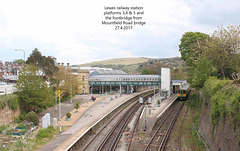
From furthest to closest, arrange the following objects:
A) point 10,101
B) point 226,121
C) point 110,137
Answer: point 10,101, point 110,137, point 226,121

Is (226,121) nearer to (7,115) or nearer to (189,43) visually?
(7,115)

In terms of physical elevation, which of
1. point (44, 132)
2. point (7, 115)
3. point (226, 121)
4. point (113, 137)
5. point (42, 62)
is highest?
point (42, 62)

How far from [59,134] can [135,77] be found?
3768 cm

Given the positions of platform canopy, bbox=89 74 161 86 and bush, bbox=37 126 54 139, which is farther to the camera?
platform canopy, bbox=89 74 161 86

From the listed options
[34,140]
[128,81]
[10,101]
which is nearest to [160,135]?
[34,140]

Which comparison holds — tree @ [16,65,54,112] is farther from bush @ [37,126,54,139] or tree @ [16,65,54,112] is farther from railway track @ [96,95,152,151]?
railway track @ [96,95,152,151]

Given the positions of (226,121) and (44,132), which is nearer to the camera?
(226,121)

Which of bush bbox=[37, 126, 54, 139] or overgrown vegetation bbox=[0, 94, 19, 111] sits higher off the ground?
overgrown vegetation bbox=[0, 94, 19, 111]

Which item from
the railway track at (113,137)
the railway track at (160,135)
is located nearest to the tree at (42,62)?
the railway track at (113,137)

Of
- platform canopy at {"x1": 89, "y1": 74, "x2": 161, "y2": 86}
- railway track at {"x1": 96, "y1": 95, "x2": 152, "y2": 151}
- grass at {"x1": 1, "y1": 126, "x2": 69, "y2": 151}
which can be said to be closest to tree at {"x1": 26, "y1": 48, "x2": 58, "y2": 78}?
platform canopy at {"x1": 89, "y1": 74, "x2": 161, "y2": 86}


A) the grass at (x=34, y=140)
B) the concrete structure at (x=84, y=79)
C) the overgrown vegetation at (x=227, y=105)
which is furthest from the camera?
the concrete structure at (x=84, y=79)

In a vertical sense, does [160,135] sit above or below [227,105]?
below

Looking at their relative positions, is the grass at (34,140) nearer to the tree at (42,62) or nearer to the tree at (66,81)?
the tree at (66,81)

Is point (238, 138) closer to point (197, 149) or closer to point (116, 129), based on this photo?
point (197, 149)
